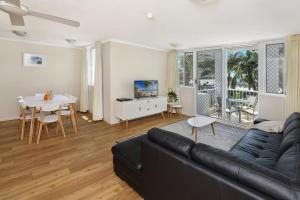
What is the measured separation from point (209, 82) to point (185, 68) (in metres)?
1.02

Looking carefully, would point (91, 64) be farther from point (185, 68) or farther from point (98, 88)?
point (185, 68)

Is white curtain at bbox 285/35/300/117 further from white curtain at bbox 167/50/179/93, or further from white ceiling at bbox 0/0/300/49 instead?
white curtain at bbox 167/50/179/93

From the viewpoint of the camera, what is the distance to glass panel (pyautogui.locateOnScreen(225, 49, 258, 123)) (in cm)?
437

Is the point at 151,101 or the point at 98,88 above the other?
the point at 98,88

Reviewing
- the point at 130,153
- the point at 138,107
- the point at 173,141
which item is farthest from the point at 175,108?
the point at 173,141

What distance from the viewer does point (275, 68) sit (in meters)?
3.85

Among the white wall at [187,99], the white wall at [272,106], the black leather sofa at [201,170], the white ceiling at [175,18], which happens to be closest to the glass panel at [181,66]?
the white wall at [187,99]

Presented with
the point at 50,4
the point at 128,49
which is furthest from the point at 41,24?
the point at 128,49

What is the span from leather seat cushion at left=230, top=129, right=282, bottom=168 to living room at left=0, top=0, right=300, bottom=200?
20mm

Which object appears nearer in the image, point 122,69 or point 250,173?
point 250,173

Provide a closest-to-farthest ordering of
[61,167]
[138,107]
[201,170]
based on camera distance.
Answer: [201,170] < [61,167] < [138,107]

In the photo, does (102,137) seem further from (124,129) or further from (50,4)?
(50,4)

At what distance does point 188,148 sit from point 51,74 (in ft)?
17.5

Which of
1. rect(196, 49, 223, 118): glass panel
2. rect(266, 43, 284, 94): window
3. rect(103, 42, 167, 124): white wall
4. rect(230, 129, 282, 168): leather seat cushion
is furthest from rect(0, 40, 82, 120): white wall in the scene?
rect(266, 43, 284, 94): window
